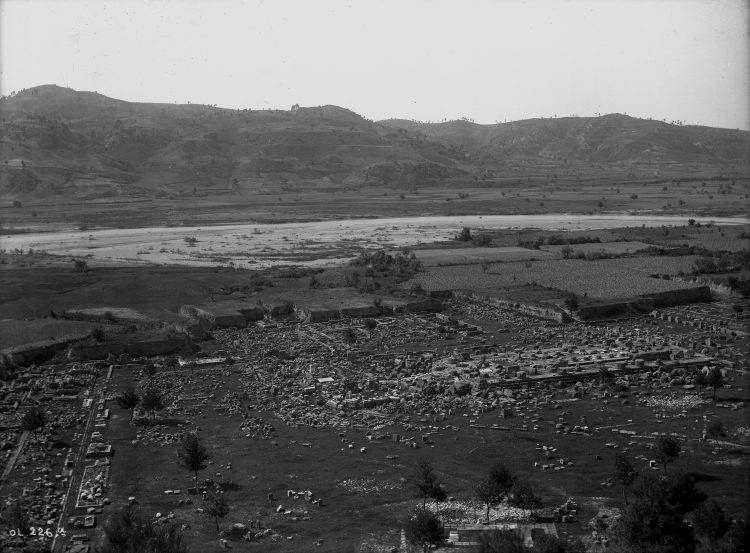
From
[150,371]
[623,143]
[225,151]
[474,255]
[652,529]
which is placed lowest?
[150,371]

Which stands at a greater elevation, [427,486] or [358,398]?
[427,486]

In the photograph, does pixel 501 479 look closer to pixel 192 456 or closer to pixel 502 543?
pixel 502 543

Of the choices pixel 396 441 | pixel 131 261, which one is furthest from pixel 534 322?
pixel 131 261

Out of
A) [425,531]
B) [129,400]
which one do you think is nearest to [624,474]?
[425,531]

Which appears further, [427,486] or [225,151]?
[225,151]

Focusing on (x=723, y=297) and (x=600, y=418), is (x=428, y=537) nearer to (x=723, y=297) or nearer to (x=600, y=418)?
(x=600, y=418)

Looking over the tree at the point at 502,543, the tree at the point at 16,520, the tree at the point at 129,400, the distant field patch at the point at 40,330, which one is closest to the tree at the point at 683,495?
the tree at the point at 502,543

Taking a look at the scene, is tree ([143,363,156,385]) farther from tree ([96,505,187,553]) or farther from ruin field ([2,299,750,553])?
tree ([96,505,187,553])
